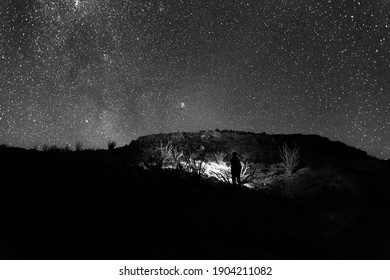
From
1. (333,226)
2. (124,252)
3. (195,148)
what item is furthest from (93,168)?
(195,148)

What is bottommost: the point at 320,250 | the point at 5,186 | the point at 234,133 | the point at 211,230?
the point at 320,250

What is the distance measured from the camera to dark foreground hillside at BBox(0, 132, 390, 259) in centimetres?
512

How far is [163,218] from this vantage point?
646 centimetres

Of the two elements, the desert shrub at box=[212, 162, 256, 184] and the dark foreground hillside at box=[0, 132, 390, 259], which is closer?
the dark foreground hillside at box=[0, 132, 390, 259]

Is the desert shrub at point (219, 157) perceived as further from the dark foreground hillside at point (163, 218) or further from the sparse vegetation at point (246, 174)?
the dark foreground hillside at point (163, 218)

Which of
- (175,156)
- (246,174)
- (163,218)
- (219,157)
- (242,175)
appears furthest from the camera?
(219,157)

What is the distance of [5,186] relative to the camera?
6156 mm

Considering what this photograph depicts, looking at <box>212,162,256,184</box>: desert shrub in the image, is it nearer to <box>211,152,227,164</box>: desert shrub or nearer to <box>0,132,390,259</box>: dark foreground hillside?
<box>211,152,227,164</box>: desert shrub

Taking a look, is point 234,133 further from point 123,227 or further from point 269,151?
point 123,227

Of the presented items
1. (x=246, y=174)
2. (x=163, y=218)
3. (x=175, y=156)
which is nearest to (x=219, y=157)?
(x=246, y=174)

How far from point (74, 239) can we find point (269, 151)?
12312 mm

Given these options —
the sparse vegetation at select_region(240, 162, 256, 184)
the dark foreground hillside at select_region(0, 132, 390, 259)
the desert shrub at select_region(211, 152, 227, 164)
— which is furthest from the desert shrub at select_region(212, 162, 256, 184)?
the dark foreground hillside at select_region(0, 132, 390, 259)

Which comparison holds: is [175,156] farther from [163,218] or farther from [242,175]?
[163,218]

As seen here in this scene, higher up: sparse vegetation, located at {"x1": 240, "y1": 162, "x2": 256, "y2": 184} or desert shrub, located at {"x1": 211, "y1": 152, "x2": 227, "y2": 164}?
desert shrub, located at {"x1": 211, "y1": 152, "x2": 227, "y2": 164}
